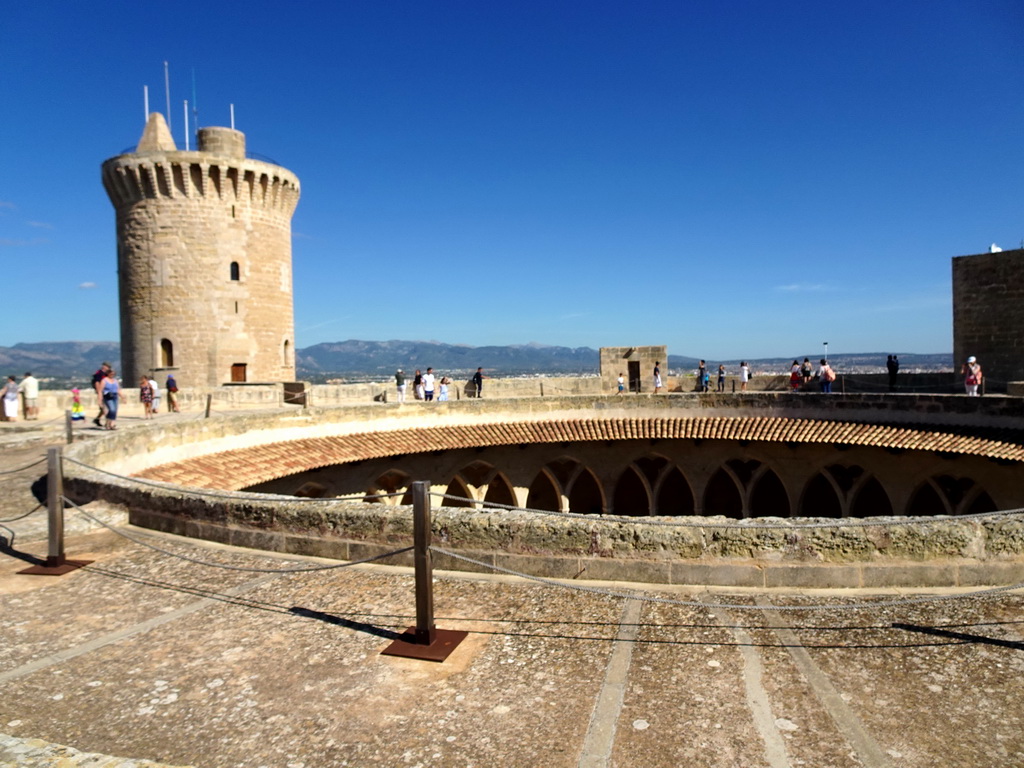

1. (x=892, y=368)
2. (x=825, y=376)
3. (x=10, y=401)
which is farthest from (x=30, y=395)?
(x=892, y=368)

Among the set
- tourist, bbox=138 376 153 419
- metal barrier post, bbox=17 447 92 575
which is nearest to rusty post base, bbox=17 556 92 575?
metal barrier post, bbox=17 447 92 575

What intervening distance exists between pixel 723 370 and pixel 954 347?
25.2ft

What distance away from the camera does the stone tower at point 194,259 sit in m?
28.3

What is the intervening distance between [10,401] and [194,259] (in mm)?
11390

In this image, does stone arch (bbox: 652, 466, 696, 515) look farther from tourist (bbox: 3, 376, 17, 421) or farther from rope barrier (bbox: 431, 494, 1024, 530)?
rope barrier (bbox: 431, 494, 1024, 530)

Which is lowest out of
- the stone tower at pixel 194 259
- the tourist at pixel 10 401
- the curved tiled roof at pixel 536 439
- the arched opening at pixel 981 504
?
the arched opening at pixel 981 504

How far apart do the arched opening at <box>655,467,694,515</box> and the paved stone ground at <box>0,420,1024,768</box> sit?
21.6 metres

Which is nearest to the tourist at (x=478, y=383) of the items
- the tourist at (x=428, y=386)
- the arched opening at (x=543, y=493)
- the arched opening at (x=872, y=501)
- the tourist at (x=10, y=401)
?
the tourist at (x=428, y=386)

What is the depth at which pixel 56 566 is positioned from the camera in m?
6.41

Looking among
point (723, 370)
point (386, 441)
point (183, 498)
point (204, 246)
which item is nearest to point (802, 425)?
point (723, 370)

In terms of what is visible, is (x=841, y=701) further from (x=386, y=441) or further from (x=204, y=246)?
(x=204, y=246)

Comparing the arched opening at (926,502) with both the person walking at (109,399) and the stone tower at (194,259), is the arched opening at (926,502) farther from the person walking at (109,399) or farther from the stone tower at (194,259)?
the stone tower at (194,259)

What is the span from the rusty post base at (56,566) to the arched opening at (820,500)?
2285 centimetres

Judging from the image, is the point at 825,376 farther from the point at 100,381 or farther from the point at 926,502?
the point at 100,381
